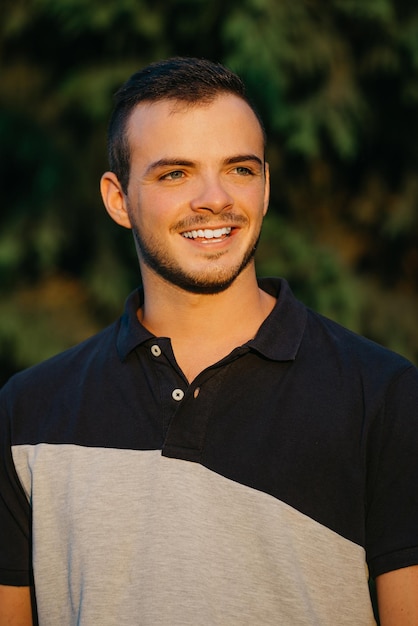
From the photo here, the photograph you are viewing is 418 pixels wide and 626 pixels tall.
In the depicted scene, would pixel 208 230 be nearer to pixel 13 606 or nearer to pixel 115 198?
pixel 115 198

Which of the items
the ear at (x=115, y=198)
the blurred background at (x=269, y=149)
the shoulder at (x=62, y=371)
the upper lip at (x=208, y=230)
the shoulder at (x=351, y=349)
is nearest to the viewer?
the shoulder at (x=351, y=349)

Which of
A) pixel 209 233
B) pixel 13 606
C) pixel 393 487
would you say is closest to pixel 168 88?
pixel 209 233

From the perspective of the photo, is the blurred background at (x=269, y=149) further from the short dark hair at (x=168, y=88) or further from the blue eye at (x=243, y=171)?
the blue eye at (x=243, y=171)

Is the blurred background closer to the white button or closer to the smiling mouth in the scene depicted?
the smiling mouth

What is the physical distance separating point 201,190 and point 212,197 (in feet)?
0.13

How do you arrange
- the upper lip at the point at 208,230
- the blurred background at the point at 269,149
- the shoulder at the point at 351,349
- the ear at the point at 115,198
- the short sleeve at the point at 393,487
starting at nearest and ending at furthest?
the short sleeve at the point at 393,487, the shoulder at the point at 351,349, the upper lip at the point at 208,230, the ear at the point at 115,198, the blurred background at the point at 269,149

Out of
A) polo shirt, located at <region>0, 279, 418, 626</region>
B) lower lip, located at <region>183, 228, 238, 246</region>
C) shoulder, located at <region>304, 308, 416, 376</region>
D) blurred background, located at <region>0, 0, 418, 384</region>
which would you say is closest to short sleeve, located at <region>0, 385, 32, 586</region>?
polo shirt, located at <region>0, 279, 418, 626</region>

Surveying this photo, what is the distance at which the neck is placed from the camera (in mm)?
2078

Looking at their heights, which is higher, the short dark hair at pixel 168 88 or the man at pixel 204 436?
the short dark hair at pixel 168 88

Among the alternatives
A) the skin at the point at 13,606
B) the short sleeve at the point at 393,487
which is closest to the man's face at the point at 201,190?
the short sleeve at the point at 393,487

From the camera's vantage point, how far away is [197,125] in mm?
2035

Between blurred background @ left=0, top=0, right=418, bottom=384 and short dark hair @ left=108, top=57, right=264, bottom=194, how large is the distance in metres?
2.29

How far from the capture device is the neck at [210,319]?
2.08 meters

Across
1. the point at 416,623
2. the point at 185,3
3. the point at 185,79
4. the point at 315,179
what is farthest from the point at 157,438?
the point at 315,179
